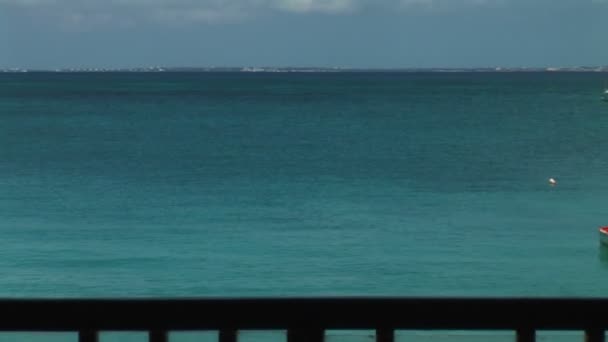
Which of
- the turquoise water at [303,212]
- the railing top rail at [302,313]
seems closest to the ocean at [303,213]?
the turquoise water at [303,212]

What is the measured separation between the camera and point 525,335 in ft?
9.27

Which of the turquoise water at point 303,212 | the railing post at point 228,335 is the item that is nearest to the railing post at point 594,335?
the railing post at point 228,335

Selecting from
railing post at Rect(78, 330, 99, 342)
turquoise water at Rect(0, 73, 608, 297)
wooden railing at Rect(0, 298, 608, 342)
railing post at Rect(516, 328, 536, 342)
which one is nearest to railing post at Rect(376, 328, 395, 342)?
wooden railing at Rect(0, 298, 608, 342)

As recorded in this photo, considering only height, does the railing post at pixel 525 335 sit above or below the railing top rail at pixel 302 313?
below

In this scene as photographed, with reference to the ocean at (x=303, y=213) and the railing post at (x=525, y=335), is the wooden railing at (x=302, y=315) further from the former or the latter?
the ocean at (x=303, y=213)

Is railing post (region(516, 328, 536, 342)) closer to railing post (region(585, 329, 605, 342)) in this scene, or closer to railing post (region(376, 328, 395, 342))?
railing post (region(585, 329, 605, 342))

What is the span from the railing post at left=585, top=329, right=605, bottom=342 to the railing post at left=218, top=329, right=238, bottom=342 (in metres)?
0.90

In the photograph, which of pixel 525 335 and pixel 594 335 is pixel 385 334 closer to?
pixel 525 335

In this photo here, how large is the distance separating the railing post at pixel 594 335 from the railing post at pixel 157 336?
1072mm

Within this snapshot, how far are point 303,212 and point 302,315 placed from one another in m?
29.4

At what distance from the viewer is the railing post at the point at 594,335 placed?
283cm

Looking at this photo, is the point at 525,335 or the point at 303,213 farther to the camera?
the point at 303,213

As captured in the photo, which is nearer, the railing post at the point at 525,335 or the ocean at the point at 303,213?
the railing post at the point at 525,335

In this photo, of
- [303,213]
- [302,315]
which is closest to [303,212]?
[303,213]
